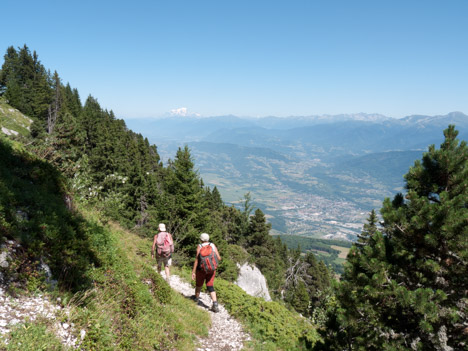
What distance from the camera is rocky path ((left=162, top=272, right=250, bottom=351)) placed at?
739cm

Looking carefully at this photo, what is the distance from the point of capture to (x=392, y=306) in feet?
21.2

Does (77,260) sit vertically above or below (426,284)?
above

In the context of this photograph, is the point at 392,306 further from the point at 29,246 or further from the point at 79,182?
the point at 79,182

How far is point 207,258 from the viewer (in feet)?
26.8

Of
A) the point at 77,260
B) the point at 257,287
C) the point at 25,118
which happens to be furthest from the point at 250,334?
Answer: the point at 25,118

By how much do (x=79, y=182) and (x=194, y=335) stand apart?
7508mm

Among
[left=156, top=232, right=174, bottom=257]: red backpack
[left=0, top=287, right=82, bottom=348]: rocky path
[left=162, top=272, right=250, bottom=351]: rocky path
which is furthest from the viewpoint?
[left=156, top=232, right=174, bottom=257]: red backpack

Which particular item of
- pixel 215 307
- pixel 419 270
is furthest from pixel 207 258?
pixel 419 270

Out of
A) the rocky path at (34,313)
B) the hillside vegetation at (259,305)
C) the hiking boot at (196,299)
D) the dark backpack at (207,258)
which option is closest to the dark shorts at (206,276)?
the dark backpack at (207,258)

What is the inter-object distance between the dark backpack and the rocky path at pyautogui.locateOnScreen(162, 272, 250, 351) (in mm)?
1977

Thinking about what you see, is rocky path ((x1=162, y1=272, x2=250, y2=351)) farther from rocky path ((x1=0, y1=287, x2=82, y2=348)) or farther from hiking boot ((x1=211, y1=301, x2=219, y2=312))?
rocky path ((x1=0, y1=287, x2=82, y2=348))

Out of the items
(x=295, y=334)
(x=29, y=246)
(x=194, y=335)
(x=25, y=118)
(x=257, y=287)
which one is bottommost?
(x=257, y=287)

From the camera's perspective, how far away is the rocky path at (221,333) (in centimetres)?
739

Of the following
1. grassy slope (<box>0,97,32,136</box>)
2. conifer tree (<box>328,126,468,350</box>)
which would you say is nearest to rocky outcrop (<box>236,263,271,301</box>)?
conifer tree (<box>328,126,468,350</box>)
